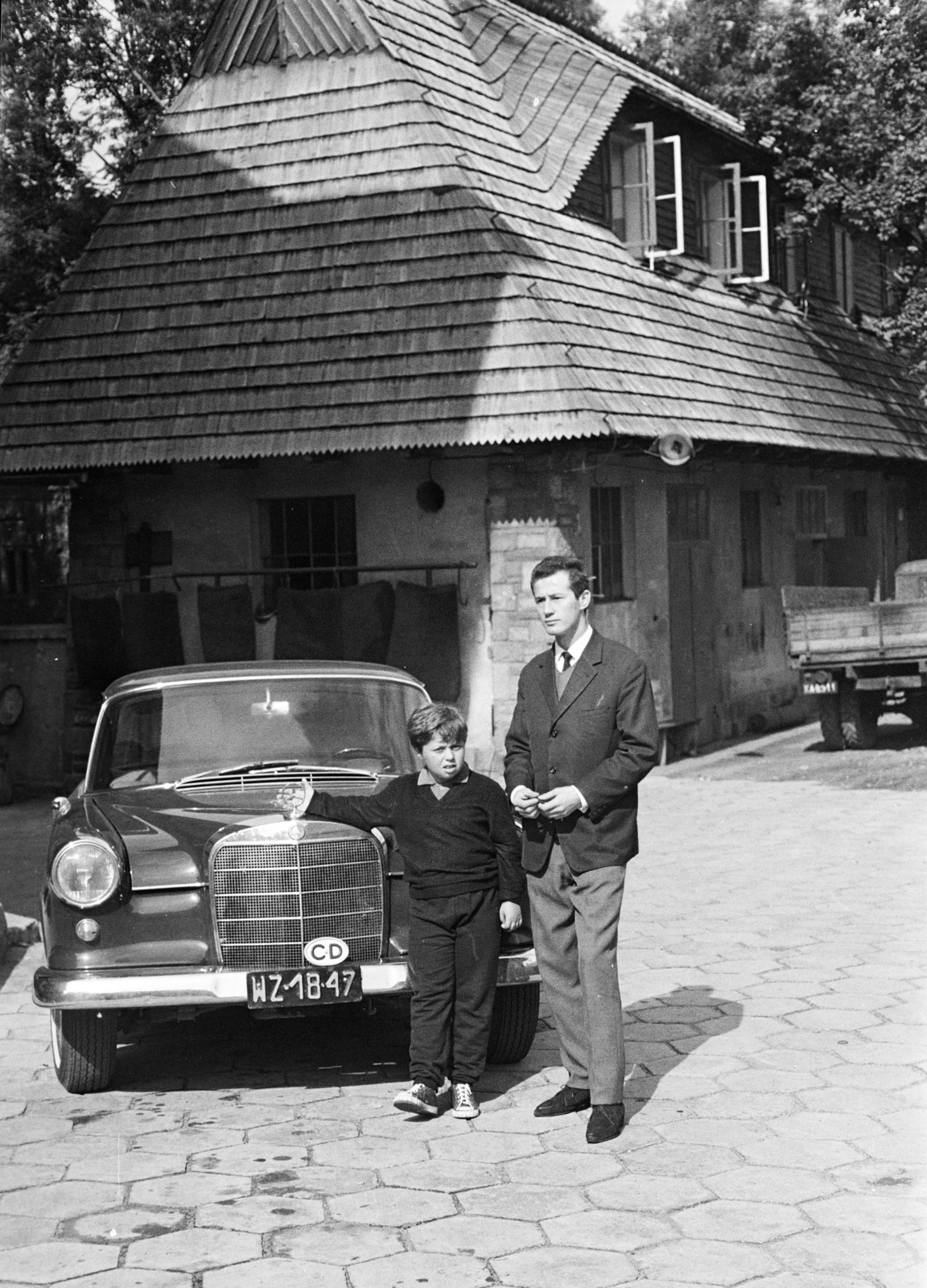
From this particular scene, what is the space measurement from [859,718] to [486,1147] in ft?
37.5

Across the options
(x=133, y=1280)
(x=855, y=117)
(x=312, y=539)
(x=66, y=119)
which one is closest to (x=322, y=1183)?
(x=133, y=1280)

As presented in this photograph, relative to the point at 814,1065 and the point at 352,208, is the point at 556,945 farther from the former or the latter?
the point at 352,208

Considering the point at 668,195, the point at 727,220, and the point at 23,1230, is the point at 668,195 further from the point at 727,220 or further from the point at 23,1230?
the point at 23,1230

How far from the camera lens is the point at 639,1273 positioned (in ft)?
13.9

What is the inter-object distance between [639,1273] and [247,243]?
13305mm

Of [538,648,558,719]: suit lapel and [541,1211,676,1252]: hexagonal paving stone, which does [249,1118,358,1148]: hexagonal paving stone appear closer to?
[541,1211,676,1252]: hexagonal paving stone

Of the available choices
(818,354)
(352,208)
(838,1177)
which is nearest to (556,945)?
(838,1177)

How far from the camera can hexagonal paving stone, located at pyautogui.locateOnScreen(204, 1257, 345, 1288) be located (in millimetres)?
4219

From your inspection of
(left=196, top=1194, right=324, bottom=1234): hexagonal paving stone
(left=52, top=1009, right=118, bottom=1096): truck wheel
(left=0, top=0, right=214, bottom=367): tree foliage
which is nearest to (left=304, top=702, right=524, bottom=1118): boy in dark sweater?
(left=196, top=1194, right=324, bottom=1234): hexagonal paving stone

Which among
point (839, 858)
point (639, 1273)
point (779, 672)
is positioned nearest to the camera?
point (639, 1273)

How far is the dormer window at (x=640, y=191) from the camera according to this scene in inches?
705

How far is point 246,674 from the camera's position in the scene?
7098 mm

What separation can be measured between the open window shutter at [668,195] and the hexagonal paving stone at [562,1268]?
1472 cm

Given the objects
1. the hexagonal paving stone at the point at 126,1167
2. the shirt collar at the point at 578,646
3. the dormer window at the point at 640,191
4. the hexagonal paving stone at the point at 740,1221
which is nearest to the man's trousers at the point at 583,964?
the shirt collar at the point at 578,646
